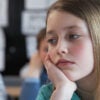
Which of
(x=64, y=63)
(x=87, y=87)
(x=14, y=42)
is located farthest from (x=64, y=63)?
(x=14, y=42)

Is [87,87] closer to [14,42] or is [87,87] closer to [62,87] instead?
[62,87]

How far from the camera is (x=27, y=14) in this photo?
2.99 m

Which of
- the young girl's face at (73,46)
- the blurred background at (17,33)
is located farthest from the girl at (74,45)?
the blurred background at (17,33)

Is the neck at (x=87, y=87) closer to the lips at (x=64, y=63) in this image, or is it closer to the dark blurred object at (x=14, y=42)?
the lips at (x=64, y=63)

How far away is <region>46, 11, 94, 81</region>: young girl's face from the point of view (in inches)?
33.1

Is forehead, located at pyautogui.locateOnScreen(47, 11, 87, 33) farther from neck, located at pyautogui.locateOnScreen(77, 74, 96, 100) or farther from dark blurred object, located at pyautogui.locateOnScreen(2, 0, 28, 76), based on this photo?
dark blurred object, located at pyautogui.locateOnScreen(2, 0, 28, 76)

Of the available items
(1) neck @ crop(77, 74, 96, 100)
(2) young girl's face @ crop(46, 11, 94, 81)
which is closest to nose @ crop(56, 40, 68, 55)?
(2) young girl's face @ crop(46, 11, 94, 81)

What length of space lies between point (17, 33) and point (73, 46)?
6.87 ft

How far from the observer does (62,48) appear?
2.75 ft

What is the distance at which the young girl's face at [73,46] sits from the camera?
840mm

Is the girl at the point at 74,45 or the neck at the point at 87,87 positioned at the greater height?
the girl at the point at 74,45

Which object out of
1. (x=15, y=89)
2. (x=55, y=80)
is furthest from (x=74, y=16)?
(x=15, y=89)

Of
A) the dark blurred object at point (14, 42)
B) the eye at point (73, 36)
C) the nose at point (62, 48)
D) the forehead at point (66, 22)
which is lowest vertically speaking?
the dark blurred object at point (14, 42)

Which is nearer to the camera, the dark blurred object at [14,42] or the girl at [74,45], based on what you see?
the girl at [74,45]
